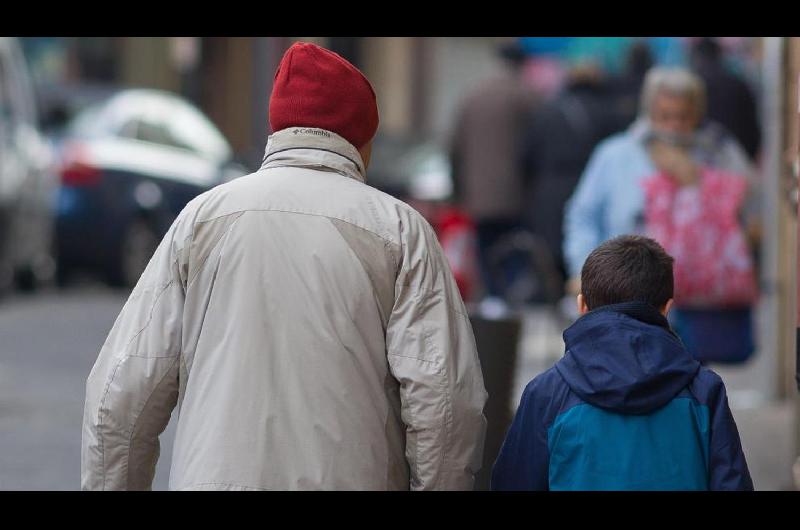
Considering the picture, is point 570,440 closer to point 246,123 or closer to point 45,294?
point 45,294

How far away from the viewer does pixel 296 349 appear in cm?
366

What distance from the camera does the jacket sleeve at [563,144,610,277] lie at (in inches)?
273

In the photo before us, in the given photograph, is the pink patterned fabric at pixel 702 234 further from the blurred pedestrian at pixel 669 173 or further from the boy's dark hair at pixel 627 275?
the boy's dark hair at pixel 627 275

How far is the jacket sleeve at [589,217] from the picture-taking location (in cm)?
694

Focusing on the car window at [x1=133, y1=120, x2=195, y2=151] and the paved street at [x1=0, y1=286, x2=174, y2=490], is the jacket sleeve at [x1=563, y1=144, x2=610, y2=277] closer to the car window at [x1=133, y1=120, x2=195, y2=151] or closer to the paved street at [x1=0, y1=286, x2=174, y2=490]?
the paved street at [x1=0, y1=286, x2=174, y2=490]

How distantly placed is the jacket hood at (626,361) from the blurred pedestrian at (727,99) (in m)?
6.95

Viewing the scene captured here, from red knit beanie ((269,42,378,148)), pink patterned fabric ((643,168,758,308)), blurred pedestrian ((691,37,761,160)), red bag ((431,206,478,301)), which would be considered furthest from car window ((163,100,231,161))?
red knit beanie ((269,42,378,148))

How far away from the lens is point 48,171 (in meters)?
14.9

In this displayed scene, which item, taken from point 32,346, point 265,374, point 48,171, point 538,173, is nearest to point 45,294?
point 48,171

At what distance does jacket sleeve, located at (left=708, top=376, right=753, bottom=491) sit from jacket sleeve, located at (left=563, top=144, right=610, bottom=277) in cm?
327

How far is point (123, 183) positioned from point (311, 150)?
38.4 ft
